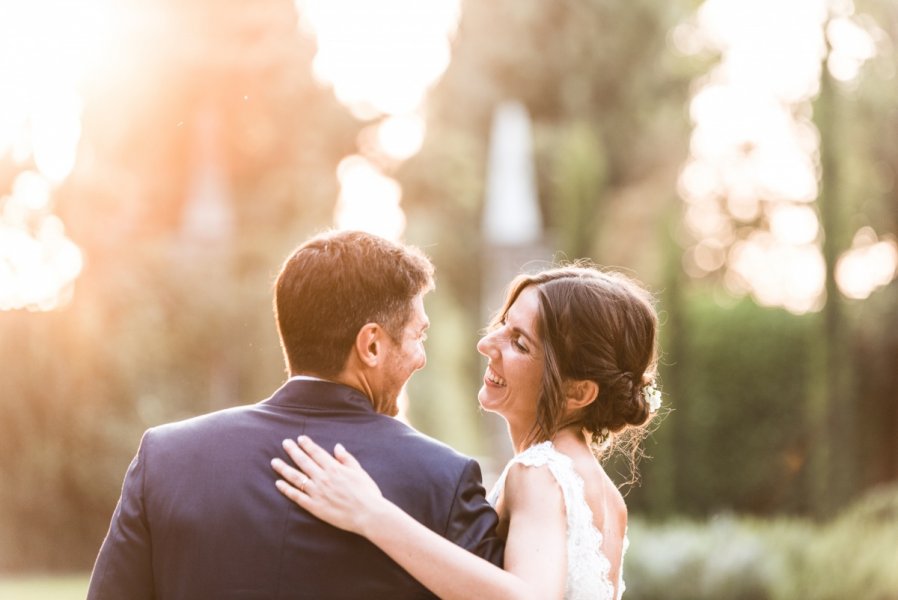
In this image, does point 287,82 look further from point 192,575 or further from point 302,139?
point 192,575

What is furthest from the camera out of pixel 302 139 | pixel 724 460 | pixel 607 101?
pixel 607 101

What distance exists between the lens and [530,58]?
24.5m

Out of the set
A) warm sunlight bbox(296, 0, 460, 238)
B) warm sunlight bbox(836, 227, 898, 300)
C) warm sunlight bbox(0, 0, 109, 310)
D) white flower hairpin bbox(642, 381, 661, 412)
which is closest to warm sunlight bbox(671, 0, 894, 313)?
warm sunlight bbox(836, 227, 898, 300)

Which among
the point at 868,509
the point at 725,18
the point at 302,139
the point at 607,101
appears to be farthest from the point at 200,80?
the point at 725,18

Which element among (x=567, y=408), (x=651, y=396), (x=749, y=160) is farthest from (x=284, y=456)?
(x=749, y=160)

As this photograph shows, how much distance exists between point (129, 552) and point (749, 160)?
24.1m

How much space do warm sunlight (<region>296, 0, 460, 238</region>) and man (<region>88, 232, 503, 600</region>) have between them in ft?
44.4

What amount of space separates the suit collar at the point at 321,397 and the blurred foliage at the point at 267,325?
6.50 meters

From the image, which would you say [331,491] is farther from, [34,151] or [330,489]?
[34,151]

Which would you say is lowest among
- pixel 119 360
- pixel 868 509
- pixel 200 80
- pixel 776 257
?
pixel 868 509

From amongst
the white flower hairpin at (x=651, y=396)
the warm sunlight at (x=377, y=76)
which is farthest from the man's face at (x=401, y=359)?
the warm sunlight at (x=377, y=76)

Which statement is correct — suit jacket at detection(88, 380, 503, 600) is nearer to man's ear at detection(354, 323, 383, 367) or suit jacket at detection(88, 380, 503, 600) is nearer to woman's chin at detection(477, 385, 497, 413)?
man's ear at detection(354, 323, 383, 367)

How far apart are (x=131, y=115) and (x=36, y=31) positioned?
2878 millimetres

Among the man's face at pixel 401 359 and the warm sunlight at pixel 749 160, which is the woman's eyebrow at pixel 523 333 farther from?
the warm sunlight at pixel 749 160
